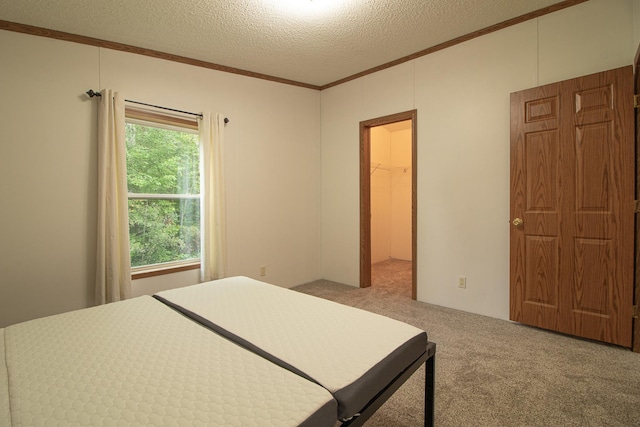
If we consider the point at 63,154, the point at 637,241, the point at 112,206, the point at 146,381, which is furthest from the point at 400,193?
the point at 146,381

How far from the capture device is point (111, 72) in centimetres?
291

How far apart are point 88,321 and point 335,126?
3.47m

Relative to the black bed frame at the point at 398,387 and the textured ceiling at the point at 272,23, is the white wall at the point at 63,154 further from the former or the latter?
the black bed frame at the point at 398,387

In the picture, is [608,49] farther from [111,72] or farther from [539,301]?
[111,72]

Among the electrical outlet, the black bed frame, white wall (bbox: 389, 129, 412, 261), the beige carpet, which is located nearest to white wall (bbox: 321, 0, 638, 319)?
the electrical outlet

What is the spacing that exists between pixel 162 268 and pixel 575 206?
367cm

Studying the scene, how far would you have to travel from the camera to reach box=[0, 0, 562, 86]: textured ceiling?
243 centimetres

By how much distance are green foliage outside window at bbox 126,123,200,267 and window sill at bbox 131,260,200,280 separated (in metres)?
0.06

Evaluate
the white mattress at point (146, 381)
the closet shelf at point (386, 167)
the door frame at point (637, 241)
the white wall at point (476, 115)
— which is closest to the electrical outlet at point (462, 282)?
the white wall at point (476, 115)

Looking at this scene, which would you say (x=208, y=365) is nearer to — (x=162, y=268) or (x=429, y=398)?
(x=429, y=398)

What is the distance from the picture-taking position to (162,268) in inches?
127

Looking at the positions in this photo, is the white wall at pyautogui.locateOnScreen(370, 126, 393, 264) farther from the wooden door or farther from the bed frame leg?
the bed frame leg

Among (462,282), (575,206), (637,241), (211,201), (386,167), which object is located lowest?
(462,282)

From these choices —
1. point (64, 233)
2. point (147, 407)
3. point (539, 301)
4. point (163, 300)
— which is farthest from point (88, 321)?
point (539, 301)
